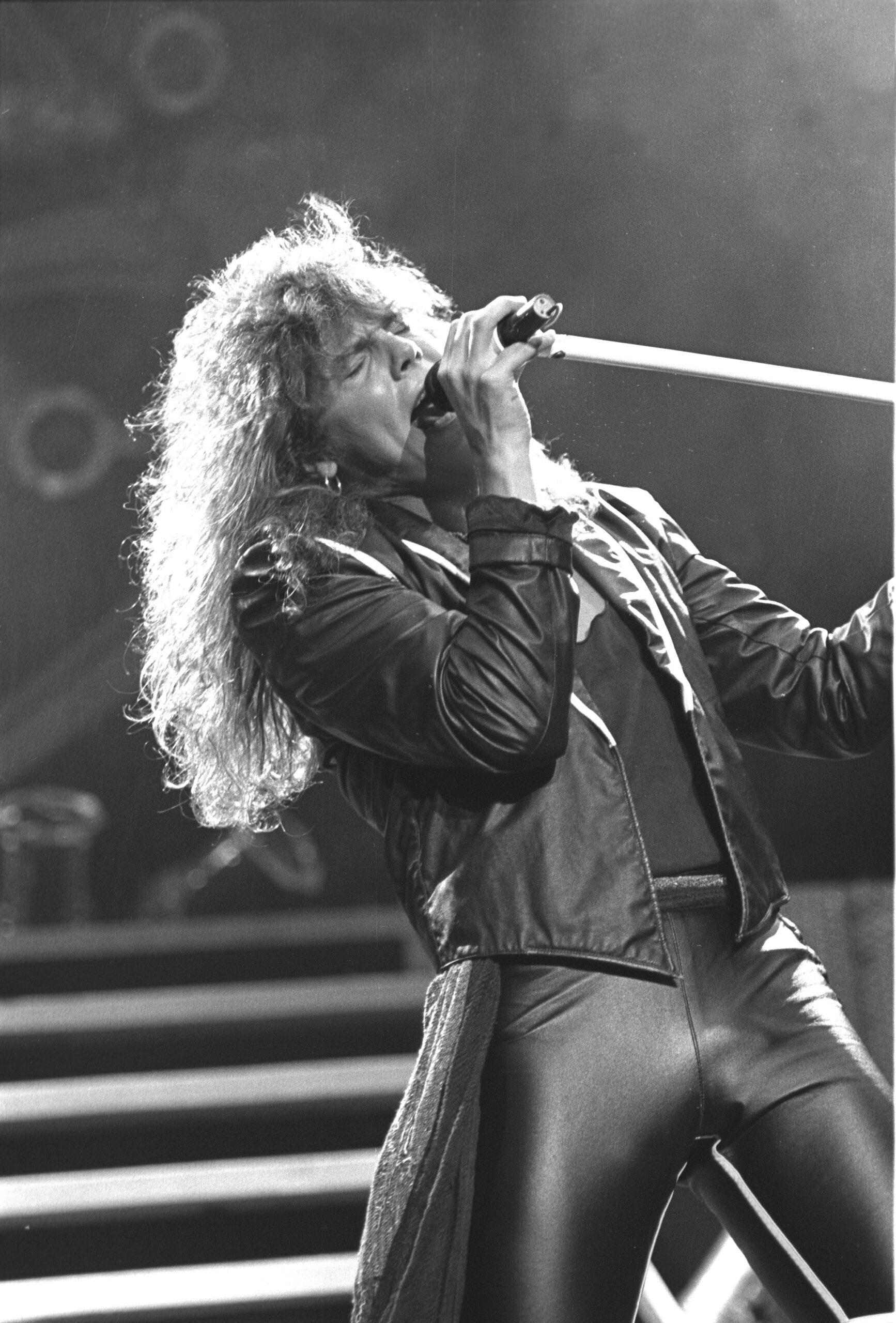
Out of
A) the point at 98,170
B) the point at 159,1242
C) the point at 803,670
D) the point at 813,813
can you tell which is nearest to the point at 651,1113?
the point at 803,670

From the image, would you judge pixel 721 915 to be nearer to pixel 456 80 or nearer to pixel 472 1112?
pixel 472 1112

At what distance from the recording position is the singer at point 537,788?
→ 1140 millimetres

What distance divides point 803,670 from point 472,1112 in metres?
0.49

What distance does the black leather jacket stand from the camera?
118 centimetres

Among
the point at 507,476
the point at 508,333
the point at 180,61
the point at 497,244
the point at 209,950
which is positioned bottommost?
the point at 209,950

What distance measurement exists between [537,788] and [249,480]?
17.1 inches

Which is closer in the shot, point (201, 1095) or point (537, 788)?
point (537, 788)

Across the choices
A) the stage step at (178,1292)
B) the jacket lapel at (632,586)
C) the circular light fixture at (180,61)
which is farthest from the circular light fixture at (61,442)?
the stage step at (178,1292)

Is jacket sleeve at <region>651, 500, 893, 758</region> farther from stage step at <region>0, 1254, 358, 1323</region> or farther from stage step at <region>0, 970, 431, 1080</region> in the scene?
stage step at <region>0, 970, 431, 1080</region>

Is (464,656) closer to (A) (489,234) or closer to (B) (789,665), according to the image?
(B) (789,665)

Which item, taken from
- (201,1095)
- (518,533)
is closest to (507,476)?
(518,533)

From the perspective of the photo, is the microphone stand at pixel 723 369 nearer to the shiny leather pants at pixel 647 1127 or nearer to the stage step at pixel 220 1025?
the shiny leather pants at pixel 647 1127

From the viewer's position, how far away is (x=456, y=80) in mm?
1895

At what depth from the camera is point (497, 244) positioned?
1.85 m
